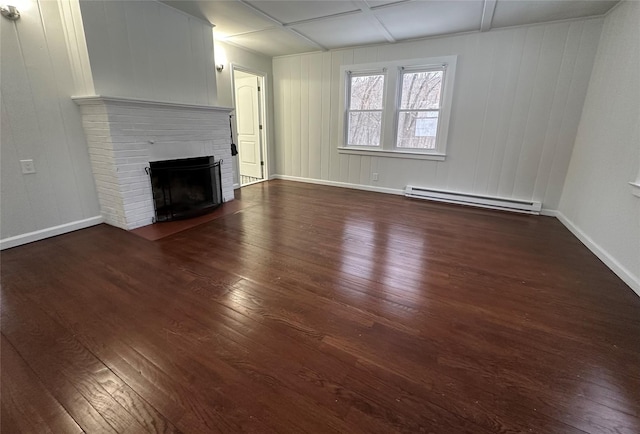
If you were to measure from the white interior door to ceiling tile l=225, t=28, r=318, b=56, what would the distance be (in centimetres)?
71

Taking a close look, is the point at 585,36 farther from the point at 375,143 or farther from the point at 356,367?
the point at 356,367

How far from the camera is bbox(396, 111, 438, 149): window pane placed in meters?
4.56

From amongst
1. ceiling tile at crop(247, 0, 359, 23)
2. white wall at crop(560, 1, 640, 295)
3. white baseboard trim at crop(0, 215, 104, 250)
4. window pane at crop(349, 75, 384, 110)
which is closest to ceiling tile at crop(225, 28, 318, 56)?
ceiling tile at crop(247, 0, 359, 23)

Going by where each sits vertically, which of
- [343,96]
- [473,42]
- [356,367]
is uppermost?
[473,42]

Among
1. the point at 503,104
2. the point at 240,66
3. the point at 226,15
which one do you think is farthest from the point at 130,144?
the point at 503,104

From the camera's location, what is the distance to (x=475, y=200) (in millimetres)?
4379

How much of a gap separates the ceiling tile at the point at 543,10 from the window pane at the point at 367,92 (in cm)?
177

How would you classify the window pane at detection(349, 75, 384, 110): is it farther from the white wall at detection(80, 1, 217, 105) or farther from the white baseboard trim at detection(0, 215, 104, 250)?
the white baseboard trim at detection(0, 215, 104, 250)

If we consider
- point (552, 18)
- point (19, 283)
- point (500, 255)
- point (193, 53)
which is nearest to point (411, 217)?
point (500, 255)

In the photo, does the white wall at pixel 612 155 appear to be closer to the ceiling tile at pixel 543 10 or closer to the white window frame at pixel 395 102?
the ceiling tile at pixel 543 10

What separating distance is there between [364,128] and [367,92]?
0.60 metres

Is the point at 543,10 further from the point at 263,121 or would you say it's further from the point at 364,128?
the point at 263,121

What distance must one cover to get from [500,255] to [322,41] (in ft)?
13.2

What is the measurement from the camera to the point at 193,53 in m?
3.75
